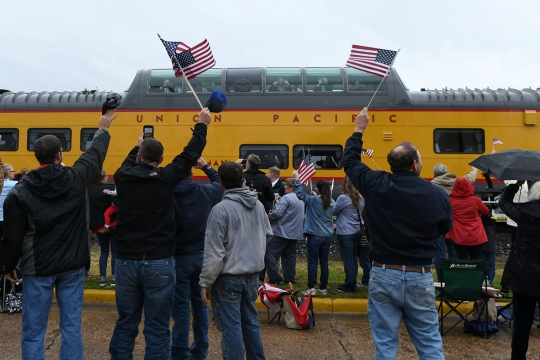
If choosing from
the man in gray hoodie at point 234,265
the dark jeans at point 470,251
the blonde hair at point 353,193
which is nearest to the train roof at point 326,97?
the blonde hair at point 353,193

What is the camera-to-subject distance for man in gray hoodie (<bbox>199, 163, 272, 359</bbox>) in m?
3.79

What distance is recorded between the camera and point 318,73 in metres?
12.5

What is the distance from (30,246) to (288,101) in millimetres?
9350

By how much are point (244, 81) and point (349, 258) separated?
6602 millimetres

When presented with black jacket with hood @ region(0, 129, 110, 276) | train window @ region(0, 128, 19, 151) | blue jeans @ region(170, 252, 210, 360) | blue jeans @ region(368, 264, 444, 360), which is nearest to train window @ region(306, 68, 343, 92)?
train window @ region(0, 128, 19, 151)

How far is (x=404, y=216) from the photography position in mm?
3340

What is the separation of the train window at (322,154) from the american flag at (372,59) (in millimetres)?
6669

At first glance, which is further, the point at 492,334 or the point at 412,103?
the point at 412,103

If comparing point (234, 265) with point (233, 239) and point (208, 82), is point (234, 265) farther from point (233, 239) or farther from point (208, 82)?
point (208, 82)

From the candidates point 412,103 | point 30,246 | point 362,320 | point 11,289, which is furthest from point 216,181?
point 412,103

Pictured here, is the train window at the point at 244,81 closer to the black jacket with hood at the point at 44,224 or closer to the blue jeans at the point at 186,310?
the blue jeans at the point at 186,310

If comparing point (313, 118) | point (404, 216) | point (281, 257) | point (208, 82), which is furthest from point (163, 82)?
point (404, 216)

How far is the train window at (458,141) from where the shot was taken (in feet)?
40.3

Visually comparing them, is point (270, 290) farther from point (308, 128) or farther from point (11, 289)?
point (308, 128)
